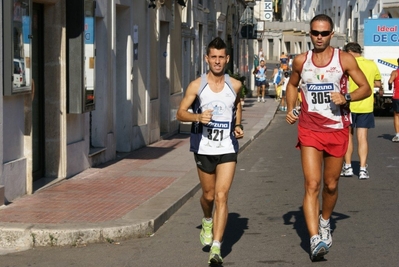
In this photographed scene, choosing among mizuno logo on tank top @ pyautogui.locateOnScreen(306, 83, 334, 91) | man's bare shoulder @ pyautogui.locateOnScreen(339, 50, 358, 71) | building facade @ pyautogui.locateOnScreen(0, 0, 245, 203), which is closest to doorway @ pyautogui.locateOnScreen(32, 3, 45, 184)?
building facade @ pyautogui.locateOnScreen(0, 0, 245, 203)

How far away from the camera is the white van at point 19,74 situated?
10360 millimetres

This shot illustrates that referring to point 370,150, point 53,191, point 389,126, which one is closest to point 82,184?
point 53,191

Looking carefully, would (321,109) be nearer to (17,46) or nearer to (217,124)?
(217,124)

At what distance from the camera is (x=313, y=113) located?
316 inches

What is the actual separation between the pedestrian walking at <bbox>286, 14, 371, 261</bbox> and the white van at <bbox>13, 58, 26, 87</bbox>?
12.1 ft

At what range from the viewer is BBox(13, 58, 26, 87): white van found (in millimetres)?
10360

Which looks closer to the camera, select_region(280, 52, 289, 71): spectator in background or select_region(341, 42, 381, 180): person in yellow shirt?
select_region(341, 42, 381, 180): person in yellow shirt

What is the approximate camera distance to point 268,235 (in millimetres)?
9070

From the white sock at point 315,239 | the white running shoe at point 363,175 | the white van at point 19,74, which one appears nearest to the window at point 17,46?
the white van at point 19,74

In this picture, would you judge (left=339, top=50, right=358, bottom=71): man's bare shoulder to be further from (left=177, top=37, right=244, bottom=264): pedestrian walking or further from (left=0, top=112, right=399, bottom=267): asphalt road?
(left=0, top=112, right=399, bottom=267): asphalt road

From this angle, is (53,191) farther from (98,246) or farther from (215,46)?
(215,46)

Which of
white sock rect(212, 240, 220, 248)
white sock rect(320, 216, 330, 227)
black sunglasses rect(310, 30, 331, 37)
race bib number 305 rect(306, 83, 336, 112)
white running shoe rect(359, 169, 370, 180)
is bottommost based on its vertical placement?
white running shoe rect(359, 169, 370, 180)

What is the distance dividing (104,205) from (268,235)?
7.22ft

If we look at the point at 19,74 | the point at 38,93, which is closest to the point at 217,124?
the point at 19,74
